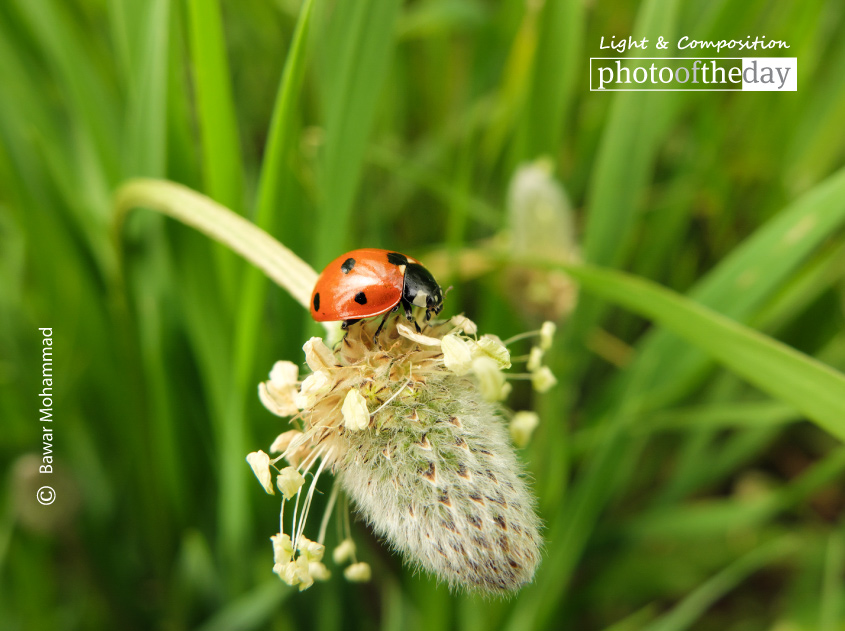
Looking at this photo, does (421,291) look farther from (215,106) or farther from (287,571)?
(215,106)

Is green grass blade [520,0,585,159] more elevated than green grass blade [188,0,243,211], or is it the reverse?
green grass blade [520,0,585,159]

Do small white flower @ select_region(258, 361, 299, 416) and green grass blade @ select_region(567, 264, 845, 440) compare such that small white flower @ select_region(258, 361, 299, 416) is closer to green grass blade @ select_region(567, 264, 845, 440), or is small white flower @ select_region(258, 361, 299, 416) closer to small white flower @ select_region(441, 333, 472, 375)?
small white flower @ select_region(441, 333, 472, 375)

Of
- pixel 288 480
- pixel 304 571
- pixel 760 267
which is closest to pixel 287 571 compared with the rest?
pixel 304 571

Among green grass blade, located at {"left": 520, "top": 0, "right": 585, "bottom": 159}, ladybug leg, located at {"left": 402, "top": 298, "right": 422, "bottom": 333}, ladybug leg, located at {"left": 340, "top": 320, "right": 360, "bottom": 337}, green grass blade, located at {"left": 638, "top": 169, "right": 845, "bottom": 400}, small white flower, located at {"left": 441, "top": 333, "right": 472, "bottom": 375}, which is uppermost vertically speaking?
green grass blade, located at {"left": 520, "top": 0, "right": 585, "bottom": 159}

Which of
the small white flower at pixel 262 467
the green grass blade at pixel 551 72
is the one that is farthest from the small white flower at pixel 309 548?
the green grass blade at pixel 551 72

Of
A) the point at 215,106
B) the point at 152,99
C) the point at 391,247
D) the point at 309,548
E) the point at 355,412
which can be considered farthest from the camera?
the point at 391,247

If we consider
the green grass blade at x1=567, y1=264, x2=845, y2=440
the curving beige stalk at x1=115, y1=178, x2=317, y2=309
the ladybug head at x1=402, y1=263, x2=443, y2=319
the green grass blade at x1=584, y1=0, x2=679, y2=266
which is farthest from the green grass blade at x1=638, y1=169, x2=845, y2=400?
the curving beige stalk at x1=115, y1=178, x2=317, y2=309
